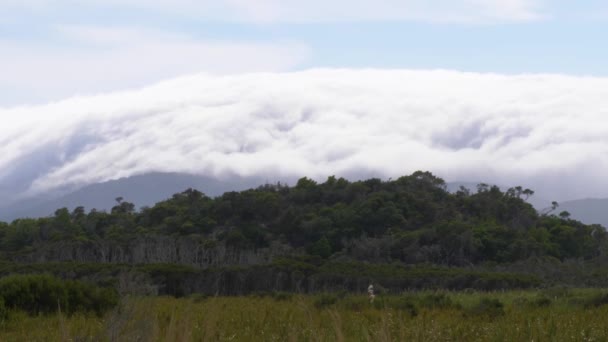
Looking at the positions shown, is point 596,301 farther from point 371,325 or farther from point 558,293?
point 371,325

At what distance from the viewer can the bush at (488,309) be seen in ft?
47.0

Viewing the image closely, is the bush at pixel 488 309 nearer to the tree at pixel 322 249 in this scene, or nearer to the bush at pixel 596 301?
the bush at pixel 596 301

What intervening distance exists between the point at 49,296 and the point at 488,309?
7.71m

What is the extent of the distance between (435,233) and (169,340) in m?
42.3

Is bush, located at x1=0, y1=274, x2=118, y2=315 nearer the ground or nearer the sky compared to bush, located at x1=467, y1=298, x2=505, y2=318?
nearer the sky

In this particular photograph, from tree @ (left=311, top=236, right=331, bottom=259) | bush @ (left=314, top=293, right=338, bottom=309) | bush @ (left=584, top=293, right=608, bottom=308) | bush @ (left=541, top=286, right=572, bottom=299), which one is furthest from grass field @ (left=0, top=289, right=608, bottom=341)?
tree @ (left=311, top=236, right=331, bottom=259)

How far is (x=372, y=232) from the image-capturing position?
50.7m

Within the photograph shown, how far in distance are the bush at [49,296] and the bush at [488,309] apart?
20.5 feet

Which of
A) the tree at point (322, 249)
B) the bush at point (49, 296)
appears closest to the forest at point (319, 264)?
the bush at point (49, 296)

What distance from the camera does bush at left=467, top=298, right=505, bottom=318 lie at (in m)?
14.3

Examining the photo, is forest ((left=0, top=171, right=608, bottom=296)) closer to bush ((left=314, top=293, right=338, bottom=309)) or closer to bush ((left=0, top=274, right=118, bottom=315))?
bush ((left=314, top=293, right=338, bottom=309))

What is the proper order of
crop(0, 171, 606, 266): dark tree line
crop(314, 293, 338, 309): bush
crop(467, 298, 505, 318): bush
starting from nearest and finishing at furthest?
crop(467, 298, 505, 318): bush, crop(314, 293, 338, 309): bush, crop(0, 171, 606, 266): dark tree line

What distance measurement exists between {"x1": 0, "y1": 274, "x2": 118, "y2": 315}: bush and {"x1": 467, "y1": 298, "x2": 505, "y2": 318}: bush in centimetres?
624

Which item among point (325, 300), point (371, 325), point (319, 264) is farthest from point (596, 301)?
point (319, 264)
